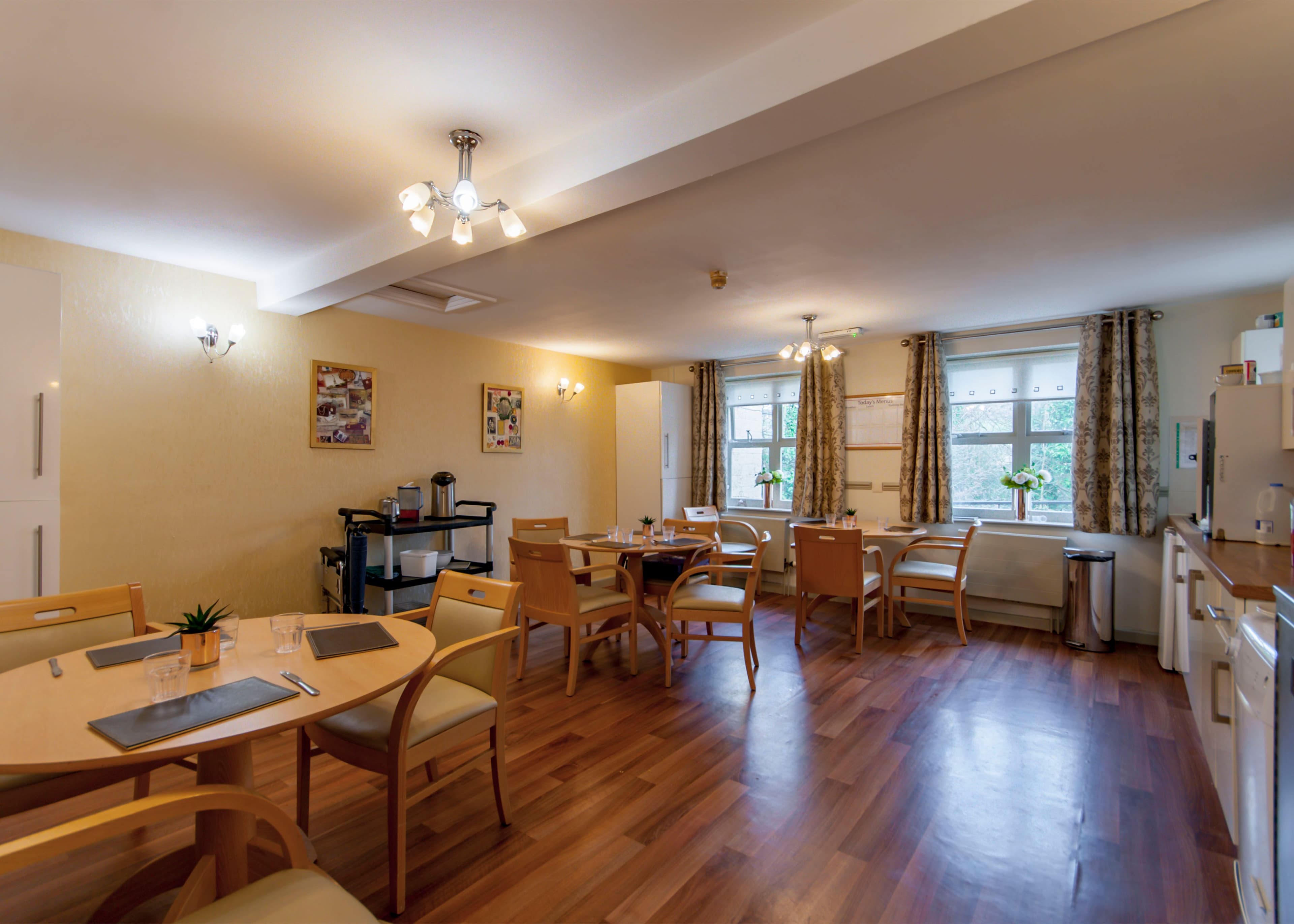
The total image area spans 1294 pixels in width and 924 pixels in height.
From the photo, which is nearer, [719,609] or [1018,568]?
[719,609]

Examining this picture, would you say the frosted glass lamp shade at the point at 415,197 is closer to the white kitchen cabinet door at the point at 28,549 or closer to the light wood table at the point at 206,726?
the light wood table at the point at 206,726

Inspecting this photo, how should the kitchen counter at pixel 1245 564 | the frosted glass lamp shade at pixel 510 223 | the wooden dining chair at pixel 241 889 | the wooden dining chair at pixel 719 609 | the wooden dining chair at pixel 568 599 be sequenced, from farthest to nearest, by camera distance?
the wooden dining chair at pixel 719 609 < the wooden dining chair at pixel 568 599 < the frosted glass lamp shade at pixel 510 223 < the kitchen counter at pixel 1245 564 < the wooden dining chair at pixel 241 889

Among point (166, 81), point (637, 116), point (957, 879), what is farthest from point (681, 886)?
point (166, 81)

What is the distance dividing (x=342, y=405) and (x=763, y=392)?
415 centimetres

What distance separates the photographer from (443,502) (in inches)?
187

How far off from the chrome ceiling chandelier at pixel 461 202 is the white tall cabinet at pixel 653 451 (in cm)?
406

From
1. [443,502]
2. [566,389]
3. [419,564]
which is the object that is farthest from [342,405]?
[566,389]

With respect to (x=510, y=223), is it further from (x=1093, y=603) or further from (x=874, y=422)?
(x=1093, y=603)

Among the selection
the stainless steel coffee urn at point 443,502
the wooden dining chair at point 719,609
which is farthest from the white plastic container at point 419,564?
the wooden dining chair at point 719,609

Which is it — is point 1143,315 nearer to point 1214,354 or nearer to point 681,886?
point 1214,354

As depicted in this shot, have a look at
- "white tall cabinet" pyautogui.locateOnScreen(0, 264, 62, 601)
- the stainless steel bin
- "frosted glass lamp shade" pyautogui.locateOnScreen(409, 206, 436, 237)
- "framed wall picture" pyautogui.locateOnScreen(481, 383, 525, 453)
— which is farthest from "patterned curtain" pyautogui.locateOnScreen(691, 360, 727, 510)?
"white tall cabinet" pyautogui.locateOnScreen(0, 264, 62, 601)

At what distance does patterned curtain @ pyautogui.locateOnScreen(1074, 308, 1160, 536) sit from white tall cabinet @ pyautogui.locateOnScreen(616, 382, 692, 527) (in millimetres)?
3468

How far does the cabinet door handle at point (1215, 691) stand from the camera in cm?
199

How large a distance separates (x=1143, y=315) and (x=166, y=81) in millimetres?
5602
